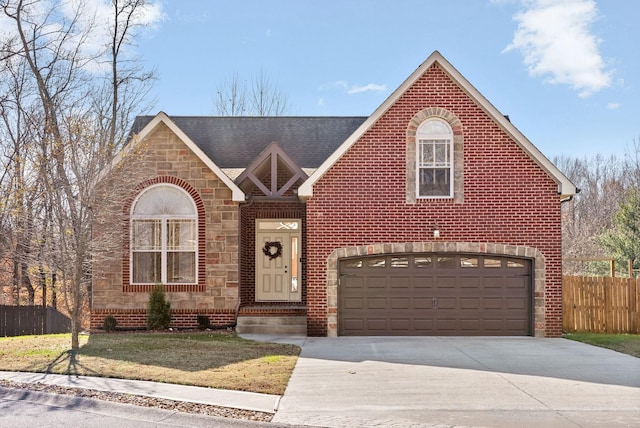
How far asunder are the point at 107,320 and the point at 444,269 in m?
8.86

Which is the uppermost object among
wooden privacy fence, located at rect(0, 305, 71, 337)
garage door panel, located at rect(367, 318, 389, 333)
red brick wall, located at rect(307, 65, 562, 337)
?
red brick wall, located at rect(307, 65, 562, 337)

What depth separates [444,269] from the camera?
56.4 ft

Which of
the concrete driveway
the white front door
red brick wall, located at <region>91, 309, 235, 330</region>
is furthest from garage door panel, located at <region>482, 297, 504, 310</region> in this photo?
red brick wall, located at <region>91, 309, 235, 330</region>

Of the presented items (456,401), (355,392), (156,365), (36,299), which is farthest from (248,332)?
(36,299)

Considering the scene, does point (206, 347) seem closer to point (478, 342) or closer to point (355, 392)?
point (355, 392)

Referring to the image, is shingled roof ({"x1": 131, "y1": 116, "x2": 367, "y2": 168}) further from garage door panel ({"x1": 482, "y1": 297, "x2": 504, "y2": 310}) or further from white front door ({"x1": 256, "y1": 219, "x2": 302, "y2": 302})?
garage door panel ({"x1": 482, "y1": 297, "x2": 504, "y2": 310})

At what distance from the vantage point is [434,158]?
680 inches

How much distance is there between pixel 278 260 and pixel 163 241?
3711mm

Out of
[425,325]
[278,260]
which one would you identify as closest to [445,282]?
[425,325]

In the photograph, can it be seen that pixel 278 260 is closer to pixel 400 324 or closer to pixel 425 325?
pixel 400 324

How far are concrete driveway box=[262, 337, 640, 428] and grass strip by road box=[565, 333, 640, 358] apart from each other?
57 centimetres

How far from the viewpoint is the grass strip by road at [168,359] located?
10.3 m

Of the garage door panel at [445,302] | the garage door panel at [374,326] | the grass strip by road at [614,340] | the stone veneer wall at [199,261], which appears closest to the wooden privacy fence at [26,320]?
the stone veneer wall at [199,261]

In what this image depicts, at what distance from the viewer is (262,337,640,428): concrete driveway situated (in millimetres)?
8008
